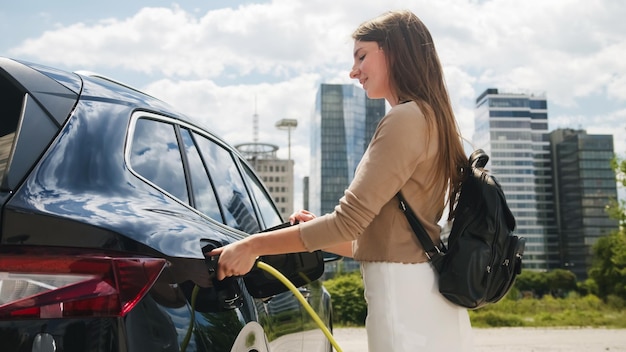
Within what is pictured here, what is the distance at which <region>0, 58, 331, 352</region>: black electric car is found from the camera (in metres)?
1.49

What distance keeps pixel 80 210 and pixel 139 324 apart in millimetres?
318

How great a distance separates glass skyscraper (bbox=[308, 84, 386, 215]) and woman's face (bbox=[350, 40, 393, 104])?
461ft

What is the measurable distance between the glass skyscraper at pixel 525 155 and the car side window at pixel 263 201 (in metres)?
159

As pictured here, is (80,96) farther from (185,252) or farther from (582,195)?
(582,195)

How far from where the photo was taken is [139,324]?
1.54m

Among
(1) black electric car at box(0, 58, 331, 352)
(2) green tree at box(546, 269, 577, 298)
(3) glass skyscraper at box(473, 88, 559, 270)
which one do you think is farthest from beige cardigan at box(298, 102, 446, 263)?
(3) glass skyscraper at box(473, 88, 559, 270)

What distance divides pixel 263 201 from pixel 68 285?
91.8 inches

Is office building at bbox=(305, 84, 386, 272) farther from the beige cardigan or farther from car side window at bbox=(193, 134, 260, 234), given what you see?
the beige cardigan

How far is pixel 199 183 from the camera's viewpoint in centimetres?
253

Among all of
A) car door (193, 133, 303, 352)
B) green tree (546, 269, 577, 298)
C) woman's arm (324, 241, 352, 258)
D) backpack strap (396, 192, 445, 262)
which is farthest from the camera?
green tree (546, 269, 577, 298)

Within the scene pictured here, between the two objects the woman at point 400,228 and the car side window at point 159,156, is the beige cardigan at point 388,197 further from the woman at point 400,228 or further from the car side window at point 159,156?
the car side window at point 159,156

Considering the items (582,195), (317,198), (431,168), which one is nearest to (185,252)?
(431,168)

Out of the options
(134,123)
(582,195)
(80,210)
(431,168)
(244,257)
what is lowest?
(244,257)

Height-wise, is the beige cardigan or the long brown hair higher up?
the long brown hair
